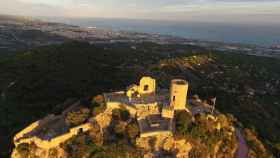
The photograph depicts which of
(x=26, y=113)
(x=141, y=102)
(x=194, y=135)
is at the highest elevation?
(x=141, y=102)

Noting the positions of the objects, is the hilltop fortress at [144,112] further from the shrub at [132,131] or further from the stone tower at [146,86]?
the shrub at [132,131]

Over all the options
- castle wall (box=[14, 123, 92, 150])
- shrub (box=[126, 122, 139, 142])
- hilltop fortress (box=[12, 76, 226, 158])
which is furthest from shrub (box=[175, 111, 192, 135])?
castle wall (box=[14, 123, 92, 150])

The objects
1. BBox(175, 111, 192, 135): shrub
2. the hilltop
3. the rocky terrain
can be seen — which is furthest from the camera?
BBox(175, 111, 192, 135): shrub

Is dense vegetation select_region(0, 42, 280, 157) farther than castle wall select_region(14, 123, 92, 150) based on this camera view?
Yes

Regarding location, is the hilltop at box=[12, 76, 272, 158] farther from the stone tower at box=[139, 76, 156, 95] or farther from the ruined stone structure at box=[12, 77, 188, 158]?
the stone tower at box=[139, 76, 156, 95]

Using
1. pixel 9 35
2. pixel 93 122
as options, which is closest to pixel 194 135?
pixel 93 122

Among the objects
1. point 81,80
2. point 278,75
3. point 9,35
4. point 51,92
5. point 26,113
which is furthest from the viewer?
point 9,35

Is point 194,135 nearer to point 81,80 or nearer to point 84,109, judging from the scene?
point 84,109

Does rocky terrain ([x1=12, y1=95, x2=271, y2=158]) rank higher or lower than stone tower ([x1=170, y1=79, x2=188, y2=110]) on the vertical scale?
lower
